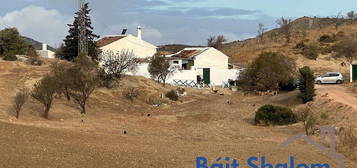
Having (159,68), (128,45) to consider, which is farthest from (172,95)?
(128,45)

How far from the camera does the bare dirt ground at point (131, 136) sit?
14.0 meters

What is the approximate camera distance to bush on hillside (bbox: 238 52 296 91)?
161 ft

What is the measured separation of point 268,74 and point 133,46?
910 inches

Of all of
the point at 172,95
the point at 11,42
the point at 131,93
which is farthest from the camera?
the point at 11,42

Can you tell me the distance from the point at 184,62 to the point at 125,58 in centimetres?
2025

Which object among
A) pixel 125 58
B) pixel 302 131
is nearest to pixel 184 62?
pixel 125 58

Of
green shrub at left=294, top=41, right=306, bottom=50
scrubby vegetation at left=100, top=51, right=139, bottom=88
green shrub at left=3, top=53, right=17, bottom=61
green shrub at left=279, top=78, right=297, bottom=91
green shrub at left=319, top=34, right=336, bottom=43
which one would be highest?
green shrub at left=319, top=34, right=336, bottom=43

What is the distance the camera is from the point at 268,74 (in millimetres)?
49688

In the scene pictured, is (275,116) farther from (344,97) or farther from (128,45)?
(128,45)

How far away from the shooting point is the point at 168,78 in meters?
59.7

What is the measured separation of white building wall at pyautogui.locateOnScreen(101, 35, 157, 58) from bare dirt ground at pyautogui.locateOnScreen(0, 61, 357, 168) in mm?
25005

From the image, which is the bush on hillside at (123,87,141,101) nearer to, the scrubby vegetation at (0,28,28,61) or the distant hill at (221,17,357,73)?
the scrubby vegetation at (0,28,28,61)

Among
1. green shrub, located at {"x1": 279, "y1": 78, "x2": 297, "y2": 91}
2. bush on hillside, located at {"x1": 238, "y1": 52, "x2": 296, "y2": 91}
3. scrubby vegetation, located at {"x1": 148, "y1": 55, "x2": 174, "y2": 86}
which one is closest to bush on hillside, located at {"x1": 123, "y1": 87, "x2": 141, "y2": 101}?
scrubby vegetation, located at {"x1": 148, "y1": 55, "x2": 174, "y2": 86}

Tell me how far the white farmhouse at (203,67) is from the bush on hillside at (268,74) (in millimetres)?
10450
